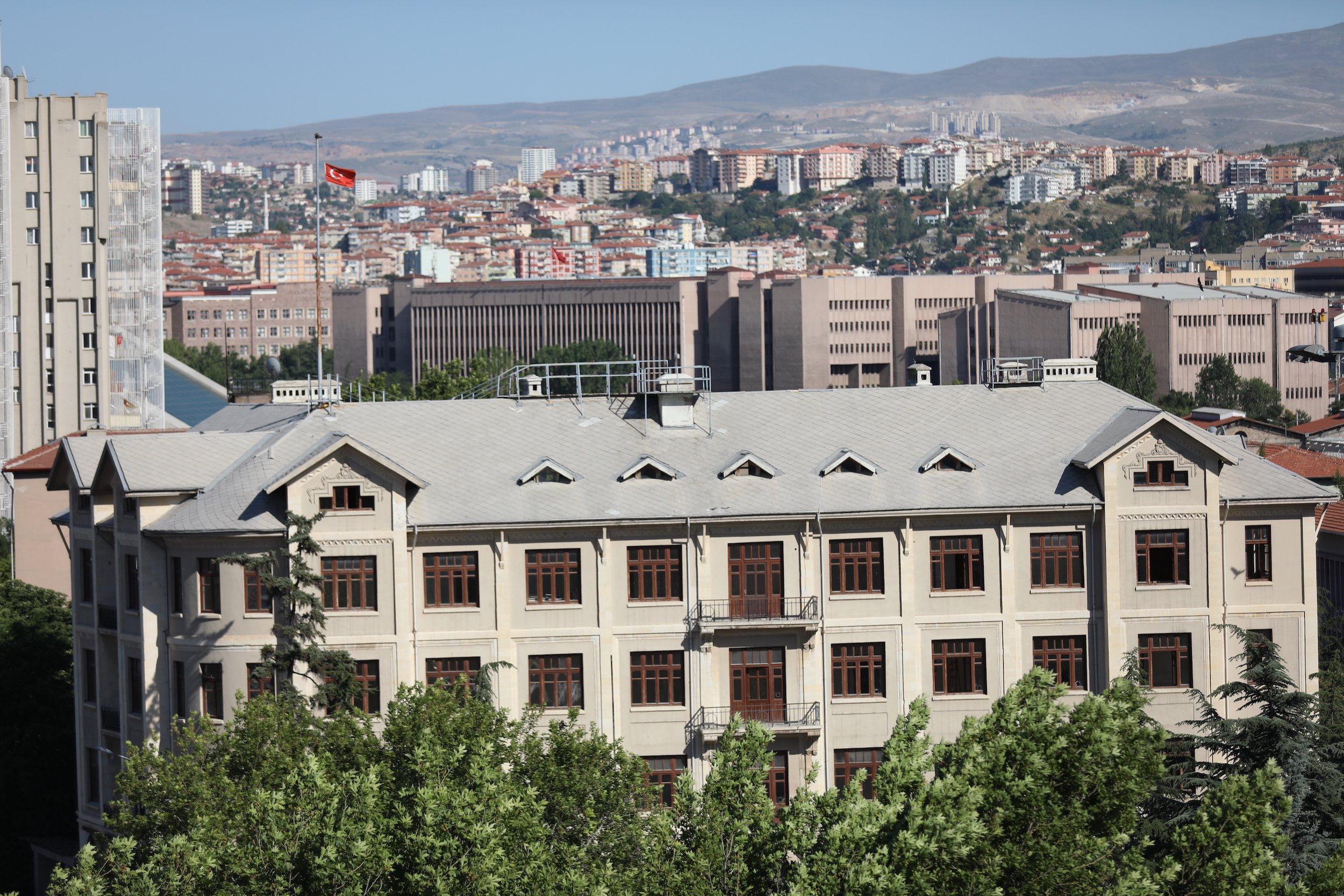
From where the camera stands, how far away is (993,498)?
5009 centimetres

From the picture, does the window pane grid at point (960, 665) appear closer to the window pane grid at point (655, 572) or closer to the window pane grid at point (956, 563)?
the window pane grid at point (956, 563)

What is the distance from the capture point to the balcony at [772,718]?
49031 millimetres

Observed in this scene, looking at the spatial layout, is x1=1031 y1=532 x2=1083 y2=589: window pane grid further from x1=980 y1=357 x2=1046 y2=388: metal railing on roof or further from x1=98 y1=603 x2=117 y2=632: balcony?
x1=98 y1=603 x2=117 y2=632: balcony

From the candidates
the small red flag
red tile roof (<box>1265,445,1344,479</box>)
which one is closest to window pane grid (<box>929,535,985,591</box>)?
the small red flag

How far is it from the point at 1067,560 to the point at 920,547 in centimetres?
341

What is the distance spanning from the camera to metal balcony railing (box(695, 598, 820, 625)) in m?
49.4

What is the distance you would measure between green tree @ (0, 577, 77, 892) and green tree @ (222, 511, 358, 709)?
14476 mm

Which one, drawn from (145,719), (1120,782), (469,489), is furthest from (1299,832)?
(145,719)

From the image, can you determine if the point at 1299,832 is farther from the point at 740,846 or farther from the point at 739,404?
the point at 739,404

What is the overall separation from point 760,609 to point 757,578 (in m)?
0.71

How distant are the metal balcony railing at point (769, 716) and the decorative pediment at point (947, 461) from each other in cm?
609

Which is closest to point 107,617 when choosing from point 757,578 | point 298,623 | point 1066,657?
point 298,623

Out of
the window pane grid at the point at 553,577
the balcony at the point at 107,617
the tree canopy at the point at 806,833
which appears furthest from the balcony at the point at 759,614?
the balcony at the point at 107,617

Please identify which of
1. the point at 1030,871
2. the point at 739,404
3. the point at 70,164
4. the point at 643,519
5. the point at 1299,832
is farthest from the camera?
the point at 70,164
